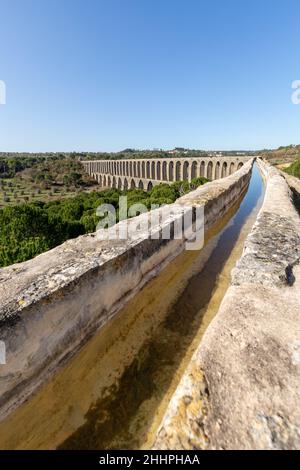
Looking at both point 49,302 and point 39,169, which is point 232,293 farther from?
point 39,169

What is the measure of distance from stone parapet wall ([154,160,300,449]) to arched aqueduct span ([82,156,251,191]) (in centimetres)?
3805

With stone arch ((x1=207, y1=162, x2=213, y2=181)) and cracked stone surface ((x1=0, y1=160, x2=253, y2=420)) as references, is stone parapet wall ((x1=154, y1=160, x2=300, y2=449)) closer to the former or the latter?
cracked stone surface ((x1=0, y1=160, x2=253, y2=420))

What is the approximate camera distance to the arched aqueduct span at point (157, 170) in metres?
41.9

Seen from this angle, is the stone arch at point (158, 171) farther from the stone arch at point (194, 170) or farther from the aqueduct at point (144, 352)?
the aqueduct at point (144, 352)

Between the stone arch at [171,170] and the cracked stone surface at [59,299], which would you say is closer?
the cracked stone surface at [59,299]

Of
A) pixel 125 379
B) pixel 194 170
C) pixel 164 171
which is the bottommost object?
pixel 125 379

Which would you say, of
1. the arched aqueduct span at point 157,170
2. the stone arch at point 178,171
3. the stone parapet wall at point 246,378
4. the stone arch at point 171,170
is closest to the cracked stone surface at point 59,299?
the stone parapet wall at point 246,378

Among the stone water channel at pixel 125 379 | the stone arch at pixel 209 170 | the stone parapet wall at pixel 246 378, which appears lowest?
the stone water channel at pixel 125 379

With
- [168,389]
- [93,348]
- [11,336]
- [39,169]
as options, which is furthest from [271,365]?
[39,169]

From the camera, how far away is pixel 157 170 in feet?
188

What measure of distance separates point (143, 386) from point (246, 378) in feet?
4.15

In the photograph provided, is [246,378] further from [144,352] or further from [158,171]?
[158,171]

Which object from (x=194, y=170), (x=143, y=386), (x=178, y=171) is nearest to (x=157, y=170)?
(x=178, y=171)

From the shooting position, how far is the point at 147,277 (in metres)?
5.25
